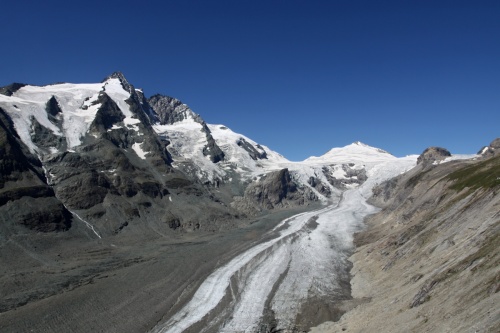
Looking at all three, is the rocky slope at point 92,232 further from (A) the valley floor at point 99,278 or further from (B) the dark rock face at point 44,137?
(B) the dark rock face at point 44,137

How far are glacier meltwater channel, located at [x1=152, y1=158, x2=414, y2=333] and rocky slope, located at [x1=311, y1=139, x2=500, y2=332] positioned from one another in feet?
21.1

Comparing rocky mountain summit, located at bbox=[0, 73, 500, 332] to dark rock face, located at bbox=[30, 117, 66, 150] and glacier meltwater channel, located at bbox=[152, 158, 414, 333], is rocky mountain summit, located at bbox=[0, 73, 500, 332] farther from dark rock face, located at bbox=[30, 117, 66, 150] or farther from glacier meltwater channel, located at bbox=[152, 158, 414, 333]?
glacier meltwater channel, located at bbox=[152, 158, 414, 333]

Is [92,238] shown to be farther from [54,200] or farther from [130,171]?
[130,171]

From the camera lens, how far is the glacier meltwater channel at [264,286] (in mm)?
54656

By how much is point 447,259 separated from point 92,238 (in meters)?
99.6

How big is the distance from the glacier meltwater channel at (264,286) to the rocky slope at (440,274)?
6.43 metres

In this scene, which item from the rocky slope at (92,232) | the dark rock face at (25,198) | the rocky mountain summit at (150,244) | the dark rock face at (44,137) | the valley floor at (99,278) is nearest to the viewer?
the rocky mountain summit at (150,244)

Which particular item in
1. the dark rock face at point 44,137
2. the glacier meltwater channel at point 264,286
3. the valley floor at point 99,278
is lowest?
the glacier meltwater channel at point 264,286

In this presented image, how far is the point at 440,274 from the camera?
4319 cm

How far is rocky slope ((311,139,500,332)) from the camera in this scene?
3269 centimetres

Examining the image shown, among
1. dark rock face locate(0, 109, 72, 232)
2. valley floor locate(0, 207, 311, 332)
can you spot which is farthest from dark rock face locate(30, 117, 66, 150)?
valley floor locate(0, 207, 311, 332)

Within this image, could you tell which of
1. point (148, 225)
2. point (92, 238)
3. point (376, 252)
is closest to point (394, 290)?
point (376, 252)

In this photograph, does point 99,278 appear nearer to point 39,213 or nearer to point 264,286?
point 264,286

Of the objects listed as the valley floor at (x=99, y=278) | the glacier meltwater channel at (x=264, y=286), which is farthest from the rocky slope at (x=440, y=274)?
the valley floor at (x=99, y=278)
